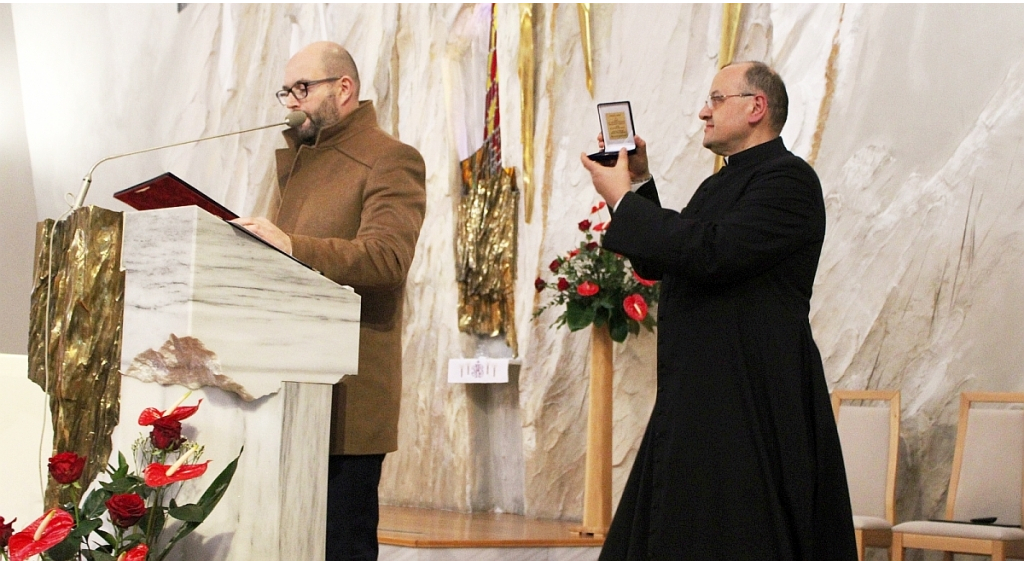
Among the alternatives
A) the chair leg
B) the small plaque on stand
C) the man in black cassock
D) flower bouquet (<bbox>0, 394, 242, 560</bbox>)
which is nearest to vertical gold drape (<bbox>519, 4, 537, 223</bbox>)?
the chair leg

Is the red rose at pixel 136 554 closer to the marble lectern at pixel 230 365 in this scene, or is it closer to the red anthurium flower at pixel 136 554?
the red anthurium flower at pixel 136 554

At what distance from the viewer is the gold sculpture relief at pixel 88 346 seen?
2.29 m

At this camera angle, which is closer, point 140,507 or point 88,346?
point 140,507

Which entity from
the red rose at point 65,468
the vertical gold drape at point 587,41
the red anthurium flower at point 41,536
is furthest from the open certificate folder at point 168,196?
the vertical gold drape at point 587,41

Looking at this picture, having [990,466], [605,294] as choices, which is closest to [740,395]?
[990,466]

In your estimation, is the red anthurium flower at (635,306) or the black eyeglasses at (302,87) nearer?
the black eyeglasses at (302,87)

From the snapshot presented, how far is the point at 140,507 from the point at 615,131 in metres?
1.40

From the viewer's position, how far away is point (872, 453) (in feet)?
15.0

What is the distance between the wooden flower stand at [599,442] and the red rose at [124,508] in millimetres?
3588

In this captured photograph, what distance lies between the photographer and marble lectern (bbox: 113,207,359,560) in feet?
6.66

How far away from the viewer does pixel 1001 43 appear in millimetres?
4676

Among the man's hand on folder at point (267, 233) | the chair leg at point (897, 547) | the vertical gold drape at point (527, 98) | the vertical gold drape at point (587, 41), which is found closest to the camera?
the man's hand on folder at point (267, 233)

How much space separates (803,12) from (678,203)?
3.78 feet

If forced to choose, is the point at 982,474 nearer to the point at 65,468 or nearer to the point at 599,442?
the point at 599,442
